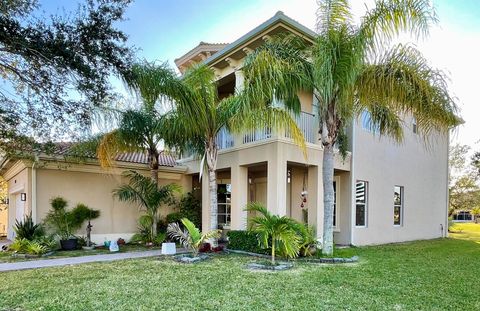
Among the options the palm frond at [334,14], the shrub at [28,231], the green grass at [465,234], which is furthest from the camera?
the green grass at [465,234]

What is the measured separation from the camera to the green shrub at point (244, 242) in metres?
11.5

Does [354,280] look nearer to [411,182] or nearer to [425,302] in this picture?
[425,302]

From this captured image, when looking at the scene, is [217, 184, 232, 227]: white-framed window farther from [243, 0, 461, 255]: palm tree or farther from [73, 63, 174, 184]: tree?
[243, 0, 461, 255]: palm tree

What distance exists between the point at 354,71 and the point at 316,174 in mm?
4791

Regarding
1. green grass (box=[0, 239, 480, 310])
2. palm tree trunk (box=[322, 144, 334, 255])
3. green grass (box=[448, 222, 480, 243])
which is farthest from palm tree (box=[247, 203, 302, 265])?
green grass (box=[448, 222, 480, 243])

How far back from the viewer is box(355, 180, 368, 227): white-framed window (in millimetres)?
14673

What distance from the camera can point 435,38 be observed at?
8.73 meters

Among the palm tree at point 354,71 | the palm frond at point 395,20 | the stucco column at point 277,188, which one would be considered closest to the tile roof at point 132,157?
the stucco column at point 277,188

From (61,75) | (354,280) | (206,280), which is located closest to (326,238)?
(354,280)

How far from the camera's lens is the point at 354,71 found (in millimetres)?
9055

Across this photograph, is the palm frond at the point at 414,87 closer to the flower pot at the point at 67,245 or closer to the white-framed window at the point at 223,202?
the white-framed window at the point at 223,202

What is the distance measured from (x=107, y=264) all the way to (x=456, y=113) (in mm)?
10165

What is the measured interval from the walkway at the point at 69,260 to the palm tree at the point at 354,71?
6.09m

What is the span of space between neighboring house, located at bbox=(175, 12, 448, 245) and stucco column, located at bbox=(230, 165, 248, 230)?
0.08 ft
